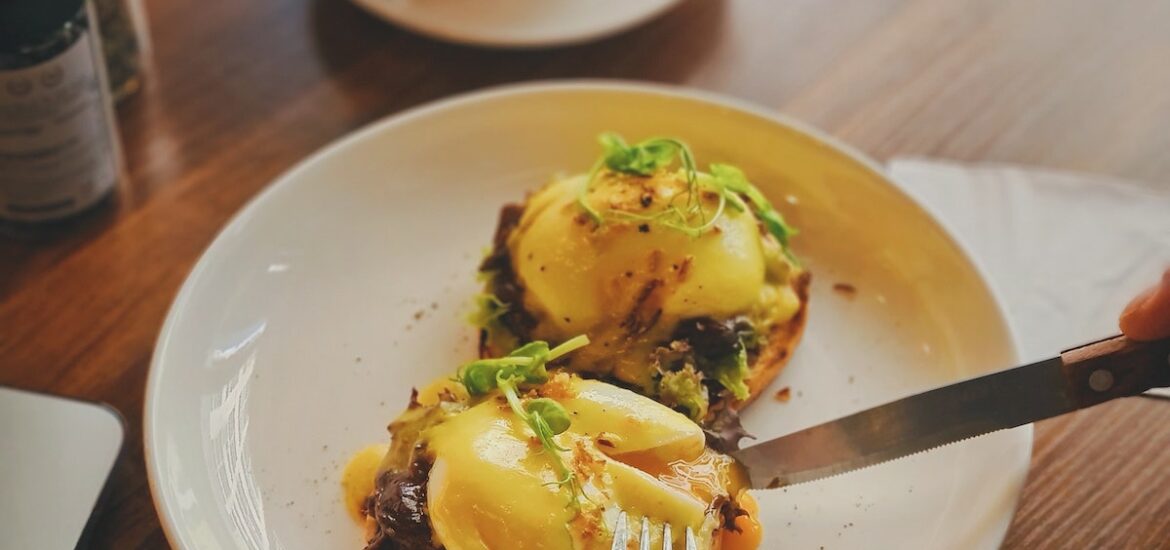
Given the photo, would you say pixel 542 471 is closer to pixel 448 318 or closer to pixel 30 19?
pixel 448 318

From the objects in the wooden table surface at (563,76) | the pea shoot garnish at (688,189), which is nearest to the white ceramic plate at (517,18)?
the wooden table surface at (563,76)

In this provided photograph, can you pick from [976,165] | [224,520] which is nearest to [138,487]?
[224,520]

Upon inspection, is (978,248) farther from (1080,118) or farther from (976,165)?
(1080,118)

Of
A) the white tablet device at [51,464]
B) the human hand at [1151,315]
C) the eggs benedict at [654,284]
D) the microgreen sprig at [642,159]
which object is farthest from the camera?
the microgreen sprig at [642,159]

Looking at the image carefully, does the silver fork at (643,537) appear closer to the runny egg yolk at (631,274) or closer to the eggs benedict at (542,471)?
the eggs benedict at (542,471)

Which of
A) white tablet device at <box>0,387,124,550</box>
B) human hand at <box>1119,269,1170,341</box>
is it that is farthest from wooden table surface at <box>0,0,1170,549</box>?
human hand at <box>1119,269,1170,341</box>

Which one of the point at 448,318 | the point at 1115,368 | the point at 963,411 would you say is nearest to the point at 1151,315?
the point at 1115,368
